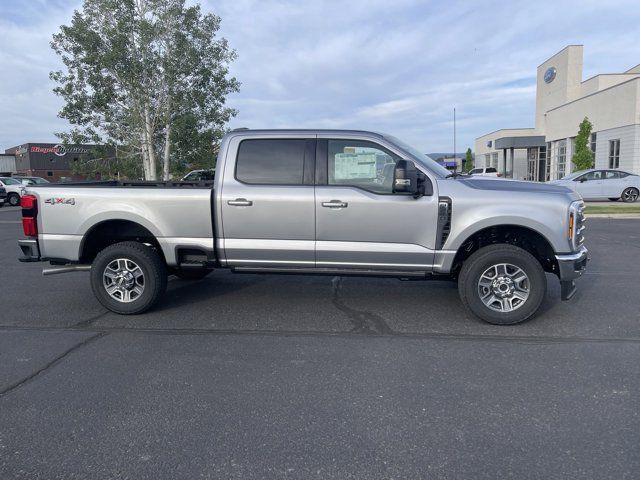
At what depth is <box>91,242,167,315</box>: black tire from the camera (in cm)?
566

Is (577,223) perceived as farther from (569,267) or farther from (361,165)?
(361,165)

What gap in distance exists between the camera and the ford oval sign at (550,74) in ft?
146

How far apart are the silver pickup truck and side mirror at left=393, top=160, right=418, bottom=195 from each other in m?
0.01

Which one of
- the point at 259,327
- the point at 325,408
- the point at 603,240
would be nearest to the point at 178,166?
the point at 603,240

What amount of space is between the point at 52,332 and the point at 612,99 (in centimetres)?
3243

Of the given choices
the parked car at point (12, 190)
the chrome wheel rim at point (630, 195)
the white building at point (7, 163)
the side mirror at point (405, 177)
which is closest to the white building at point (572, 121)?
the chrome wheel rim at point (630, 195)

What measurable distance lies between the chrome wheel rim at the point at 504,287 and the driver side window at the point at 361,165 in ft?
4.49

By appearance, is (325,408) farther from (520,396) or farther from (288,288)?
(288,288)

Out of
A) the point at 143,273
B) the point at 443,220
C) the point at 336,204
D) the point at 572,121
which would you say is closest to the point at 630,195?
the point at 572,121

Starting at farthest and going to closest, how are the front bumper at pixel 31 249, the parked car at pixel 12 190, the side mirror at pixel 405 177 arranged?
the parked car at pixel 12 190
the front bumper at pixel 31 249
the side mirror at pixel 405 177

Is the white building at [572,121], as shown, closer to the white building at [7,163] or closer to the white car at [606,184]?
the white car at [606,184]

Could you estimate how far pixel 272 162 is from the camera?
18.5ft

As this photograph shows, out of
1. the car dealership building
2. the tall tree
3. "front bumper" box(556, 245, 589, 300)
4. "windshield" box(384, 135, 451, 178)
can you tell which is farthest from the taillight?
the car dealership building

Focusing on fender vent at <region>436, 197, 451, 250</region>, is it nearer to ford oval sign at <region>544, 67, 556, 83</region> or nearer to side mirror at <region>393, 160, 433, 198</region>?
side mirror at <region>393, 160, 433, 198</region>
